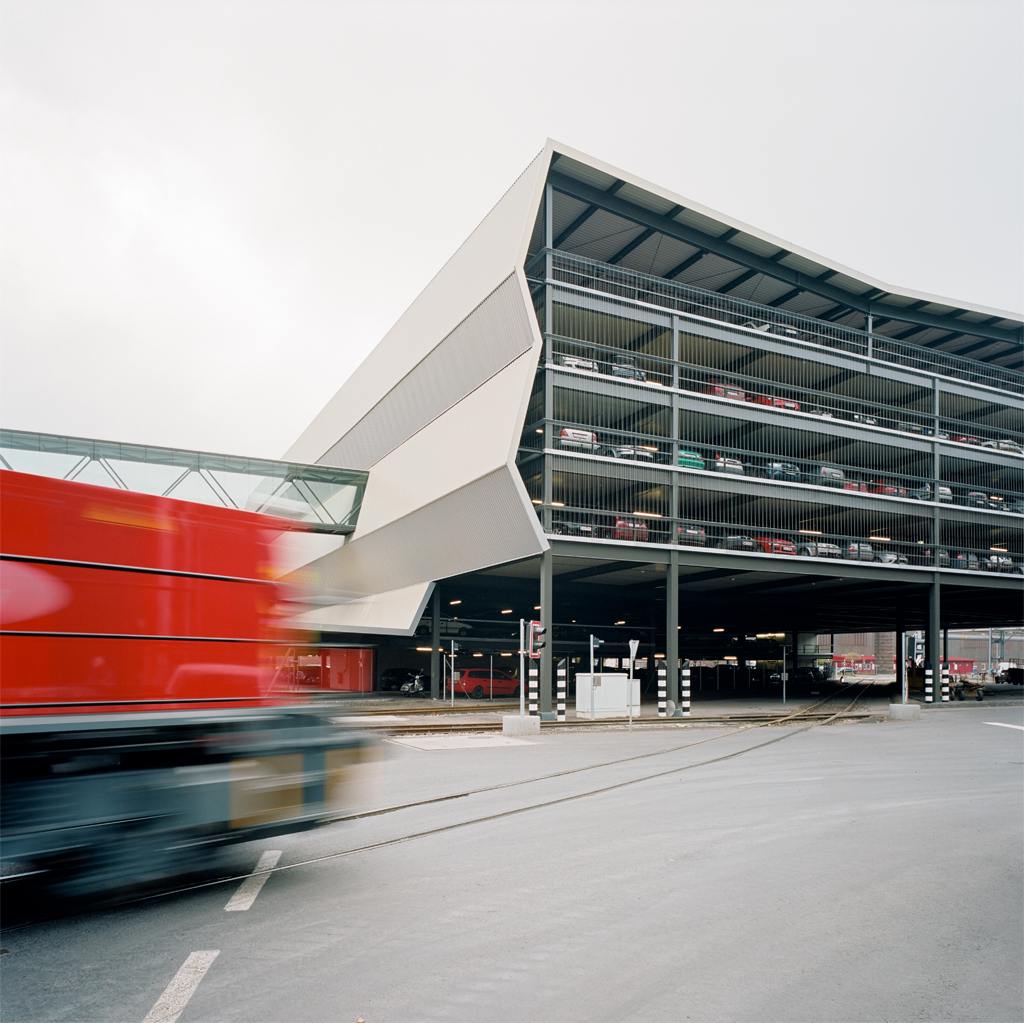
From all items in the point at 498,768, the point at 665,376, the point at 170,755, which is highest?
the point at 665,376

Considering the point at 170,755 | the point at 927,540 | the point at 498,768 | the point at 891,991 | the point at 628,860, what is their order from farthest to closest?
the point at 927,540
the point at 498,768
the point at 628,860
the point at 170,755
the point at 891,991

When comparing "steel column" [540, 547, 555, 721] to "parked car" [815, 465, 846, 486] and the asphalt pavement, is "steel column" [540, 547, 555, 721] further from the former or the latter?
"parked car" [815, 465, 846, 486]

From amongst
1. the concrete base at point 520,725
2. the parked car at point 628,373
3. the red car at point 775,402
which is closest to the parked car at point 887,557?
the red car at point 775,402

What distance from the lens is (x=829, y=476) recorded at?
112ft

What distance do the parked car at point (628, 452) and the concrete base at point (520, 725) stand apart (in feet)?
37.5

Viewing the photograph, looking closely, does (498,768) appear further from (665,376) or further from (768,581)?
(768,581)

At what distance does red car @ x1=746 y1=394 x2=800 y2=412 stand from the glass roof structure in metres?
20.8

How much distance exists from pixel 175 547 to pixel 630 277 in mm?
30284

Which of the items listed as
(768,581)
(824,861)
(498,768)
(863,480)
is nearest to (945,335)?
(863,480)

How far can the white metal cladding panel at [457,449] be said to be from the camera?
2606cm

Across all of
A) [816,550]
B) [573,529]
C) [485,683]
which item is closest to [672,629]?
[573,529]

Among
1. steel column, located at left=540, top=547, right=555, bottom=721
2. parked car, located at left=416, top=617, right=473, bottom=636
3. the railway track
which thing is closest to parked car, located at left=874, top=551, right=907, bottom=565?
the railway track

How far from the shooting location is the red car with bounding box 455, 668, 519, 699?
40.7 m

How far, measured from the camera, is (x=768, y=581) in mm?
38125
